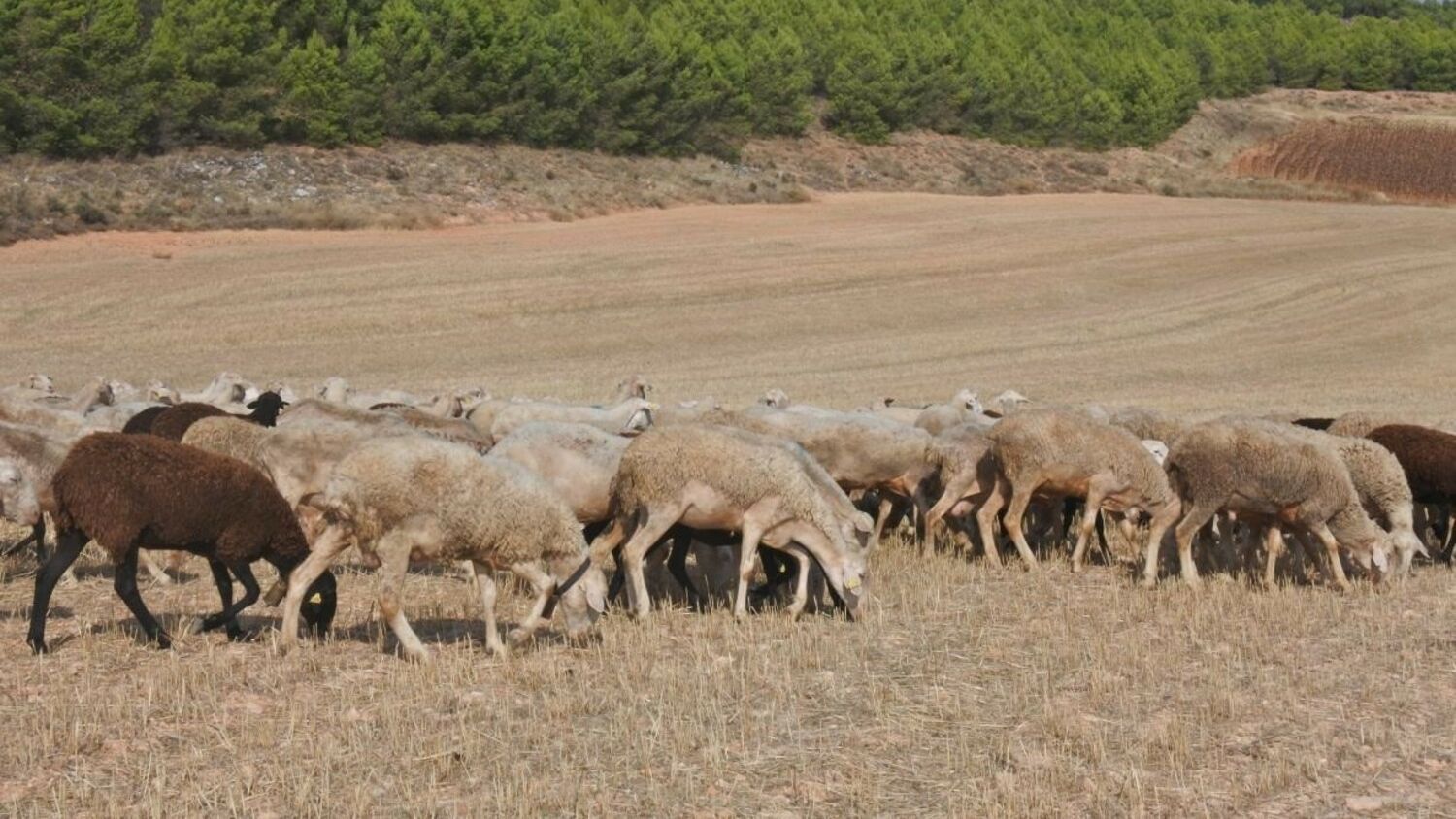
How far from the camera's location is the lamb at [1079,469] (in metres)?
16.5

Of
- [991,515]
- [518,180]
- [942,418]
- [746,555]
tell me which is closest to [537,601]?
[746,555]

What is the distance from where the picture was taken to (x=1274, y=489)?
15.4 metres

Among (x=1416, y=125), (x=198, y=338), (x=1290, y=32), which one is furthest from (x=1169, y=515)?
(x=1290, y=32)

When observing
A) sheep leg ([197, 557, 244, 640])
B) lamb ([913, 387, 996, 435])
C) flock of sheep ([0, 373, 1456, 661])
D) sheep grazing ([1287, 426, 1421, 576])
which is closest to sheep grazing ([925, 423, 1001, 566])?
flock of sheep ([0, 373, 1456, 661])

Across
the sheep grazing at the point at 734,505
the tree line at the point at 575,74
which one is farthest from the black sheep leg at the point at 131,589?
the tree line at the point at 575,74

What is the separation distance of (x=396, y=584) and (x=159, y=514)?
184cm

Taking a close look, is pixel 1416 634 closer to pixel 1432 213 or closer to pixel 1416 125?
pixel 1432 213

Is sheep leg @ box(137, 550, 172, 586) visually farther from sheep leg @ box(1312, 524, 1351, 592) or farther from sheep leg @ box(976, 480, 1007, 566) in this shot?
sheep leg @ box(1312, 524, 1351, 592)

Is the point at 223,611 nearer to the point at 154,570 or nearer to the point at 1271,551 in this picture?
the point at 154,570

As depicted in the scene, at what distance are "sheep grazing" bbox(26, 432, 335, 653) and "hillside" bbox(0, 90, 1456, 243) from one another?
44916 millimetres

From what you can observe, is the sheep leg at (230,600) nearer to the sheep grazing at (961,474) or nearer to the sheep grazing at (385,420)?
the sheep grazing at (385,420)

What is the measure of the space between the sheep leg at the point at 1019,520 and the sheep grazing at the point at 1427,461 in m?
4.29

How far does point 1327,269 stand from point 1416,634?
5075 cm

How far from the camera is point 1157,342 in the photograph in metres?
48.0
